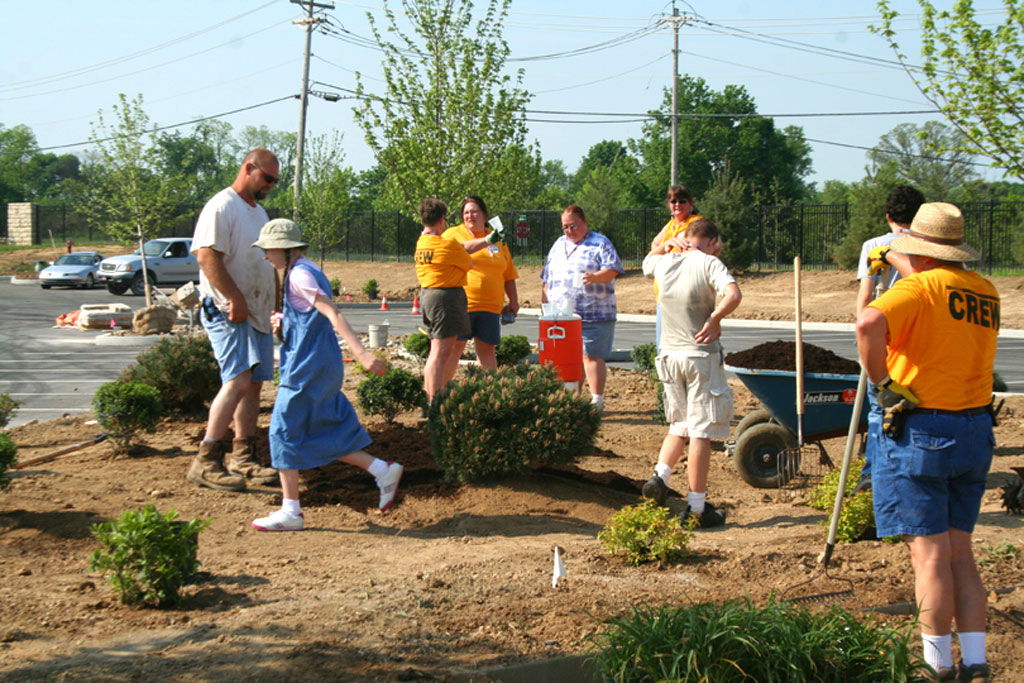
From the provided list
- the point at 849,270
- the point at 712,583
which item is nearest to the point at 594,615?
the point at 712,583

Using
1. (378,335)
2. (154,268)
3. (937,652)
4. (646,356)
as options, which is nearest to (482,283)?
(646,356)

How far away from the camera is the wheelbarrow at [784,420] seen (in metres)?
7.26

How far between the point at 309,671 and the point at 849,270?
3206 centimetres

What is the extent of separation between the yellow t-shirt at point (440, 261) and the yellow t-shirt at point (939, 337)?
15.3 feet

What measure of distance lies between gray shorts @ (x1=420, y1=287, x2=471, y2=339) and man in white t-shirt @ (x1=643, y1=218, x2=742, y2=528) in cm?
232

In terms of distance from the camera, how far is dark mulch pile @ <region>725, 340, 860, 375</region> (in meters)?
7.51

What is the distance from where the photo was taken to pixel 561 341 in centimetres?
959

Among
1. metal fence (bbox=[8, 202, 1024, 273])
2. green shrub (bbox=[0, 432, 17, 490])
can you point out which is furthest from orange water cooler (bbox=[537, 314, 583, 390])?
metal fence (bbox=[8, 202, 1024, 273])

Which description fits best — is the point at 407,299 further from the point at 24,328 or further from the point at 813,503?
the point at 813,503

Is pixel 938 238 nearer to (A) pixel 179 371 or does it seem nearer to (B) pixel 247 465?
(B) pixel 247 465

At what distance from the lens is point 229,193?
265 inches

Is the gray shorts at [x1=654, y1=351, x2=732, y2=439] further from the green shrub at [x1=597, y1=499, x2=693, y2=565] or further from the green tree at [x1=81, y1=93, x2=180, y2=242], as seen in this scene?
the green tree at [x1=81, y1=93, x2=180, y2=242]

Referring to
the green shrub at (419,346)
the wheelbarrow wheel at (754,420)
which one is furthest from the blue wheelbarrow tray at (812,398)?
the green shrub at (419,346)

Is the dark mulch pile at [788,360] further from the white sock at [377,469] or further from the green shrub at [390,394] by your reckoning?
the white sock at [377,469]
